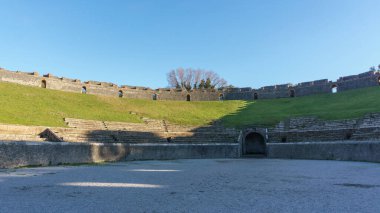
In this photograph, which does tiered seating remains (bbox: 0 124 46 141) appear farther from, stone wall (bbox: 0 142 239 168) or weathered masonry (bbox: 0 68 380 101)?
weathered masonry (bbox: 0 68 380 101)

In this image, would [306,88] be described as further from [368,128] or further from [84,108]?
[84,108]

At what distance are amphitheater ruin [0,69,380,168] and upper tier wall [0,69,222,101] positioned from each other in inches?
5.7

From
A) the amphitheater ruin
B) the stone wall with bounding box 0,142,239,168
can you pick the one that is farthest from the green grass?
the stone wall with bounding box 0,142,239,168

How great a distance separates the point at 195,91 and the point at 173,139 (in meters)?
26.1

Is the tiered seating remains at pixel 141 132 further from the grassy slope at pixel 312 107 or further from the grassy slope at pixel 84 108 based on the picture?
the grassy slope at pixel 312 107

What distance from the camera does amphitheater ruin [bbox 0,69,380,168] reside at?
53.3ft

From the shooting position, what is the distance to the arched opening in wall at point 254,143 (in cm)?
3562

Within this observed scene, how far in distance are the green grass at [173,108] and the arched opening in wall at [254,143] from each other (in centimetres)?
161

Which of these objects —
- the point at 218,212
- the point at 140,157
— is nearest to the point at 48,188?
the point at 218,212

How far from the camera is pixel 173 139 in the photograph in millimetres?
30938

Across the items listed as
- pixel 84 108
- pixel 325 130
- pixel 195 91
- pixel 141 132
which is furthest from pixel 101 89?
pixel 325 130

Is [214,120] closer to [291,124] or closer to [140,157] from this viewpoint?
[291,124]

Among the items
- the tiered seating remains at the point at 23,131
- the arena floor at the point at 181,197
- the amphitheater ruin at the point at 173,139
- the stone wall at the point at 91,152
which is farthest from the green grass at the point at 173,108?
the arena floor at the point at 181,197

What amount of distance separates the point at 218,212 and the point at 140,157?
17.9 metres
